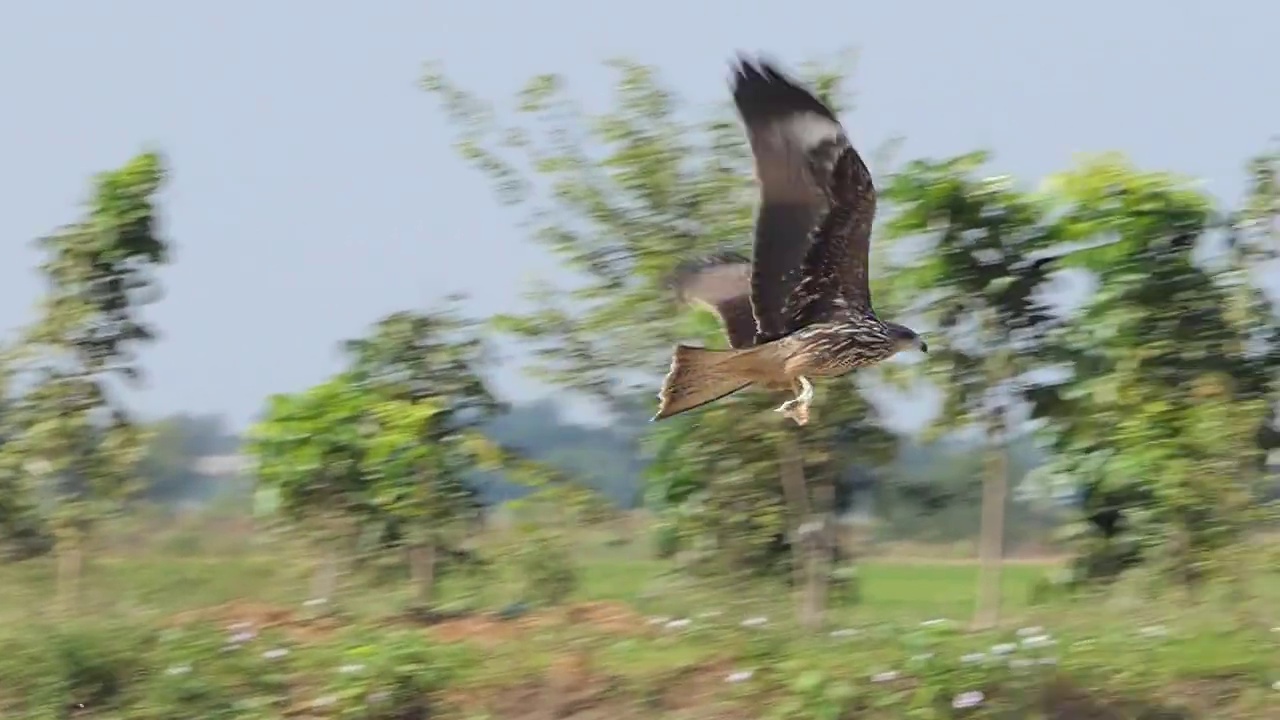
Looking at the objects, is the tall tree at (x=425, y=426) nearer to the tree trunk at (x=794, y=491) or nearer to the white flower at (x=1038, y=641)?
the tree trunk at (x=794, y=491)

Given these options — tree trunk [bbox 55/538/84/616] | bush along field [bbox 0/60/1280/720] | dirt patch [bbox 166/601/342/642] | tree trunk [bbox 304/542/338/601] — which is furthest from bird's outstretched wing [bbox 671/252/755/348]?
tree trunk [bbox 55/538/84/616]

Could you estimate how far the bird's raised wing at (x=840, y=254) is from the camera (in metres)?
5.14

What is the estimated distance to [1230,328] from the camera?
686cm

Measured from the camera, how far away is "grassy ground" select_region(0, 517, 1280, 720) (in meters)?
5.52

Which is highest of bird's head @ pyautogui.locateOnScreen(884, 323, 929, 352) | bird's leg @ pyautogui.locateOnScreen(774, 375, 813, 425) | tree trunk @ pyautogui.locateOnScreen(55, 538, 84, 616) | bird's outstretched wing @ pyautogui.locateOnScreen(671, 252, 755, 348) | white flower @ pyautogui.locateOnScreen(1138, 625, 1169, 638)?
bird's outstretched wing @ pyautogui.locateOnScreen(671, 252, 755, 348)

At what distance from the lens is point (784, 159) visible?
5.16 m

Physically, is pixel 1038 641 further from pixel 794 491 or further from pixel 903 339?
pixel 794 491

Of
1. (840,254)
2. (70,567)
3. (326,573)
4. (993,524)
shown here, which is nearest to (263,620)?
(326,573)

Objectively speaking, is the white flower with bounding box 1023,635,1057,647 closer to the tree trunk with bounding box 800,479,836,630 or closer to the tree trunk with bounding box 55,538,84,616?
the tree trunk with bounding box 800,479,836,630

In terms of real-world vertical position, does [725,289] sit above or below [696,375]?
above

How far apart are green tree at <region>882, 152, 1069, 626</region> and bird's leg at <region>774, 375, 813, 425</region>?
1.68 metres

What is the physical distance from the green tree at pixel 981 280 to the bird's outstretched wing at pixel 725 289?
862 millimetres

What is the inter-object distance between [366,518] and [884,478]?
75.8 inches

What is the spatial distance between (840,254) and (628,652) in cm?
156
